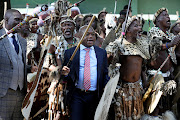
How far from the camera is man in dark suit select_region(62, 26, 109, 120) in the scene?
4535 millimetres

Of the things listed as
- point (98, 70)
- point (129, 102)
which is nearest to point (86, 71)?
point (98, 70)

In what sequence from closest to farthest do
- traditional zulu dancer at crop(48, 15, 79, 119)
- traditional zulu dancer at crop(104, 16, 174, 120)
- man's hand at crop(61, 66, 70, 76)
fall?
man's hand at crop(61, 66, 70, 76)
traditional zulu dancer at crop(48, 15, 79, 119)
traditional zulu dancer at crop(104, 16, 174, 120)

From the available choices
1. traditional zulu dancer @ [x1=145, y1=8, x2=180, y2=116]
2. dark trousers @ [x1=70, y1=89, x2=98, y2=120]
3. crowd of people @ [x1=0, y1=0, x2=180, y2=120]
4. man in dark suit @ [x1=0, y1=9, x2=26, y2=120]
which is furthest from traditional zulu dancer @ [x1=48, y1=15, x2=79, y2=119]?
traditional zulu dancer @ [x1=145, y1=8, x2=180, y2=116]

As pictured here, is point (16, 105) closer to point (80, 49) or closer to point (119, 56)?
point (80, 49)

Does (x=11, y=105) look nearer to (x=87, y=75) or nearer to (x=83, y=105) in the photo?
(x=83, y=105)

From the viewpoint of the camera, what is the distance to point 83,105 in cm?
460

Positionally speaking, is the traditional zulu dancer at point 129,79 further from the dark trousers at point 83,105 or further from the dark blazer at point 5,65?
the dark blazer at point 5,65

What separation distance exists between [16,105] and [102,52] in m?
1.60

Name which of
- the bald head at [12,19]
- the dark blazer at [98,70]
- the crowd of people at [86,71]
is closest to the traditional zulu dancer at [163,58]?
the crowd of people at [86,71]

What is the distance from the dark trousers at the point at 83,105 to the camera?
454 cm

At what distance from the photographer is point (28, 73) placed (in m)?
4.88

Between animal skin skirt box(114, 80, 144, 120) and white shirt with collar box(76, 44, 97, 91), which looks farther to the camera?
animal skin skirt box(114, 80, 144, 120)

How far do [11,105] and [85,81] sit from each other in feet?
3.92

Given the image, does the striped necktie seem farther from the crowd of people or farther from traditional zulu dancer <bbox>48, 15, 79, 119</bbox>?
traditional zulu dancer <bbox>48, 15, 79, 119</bbox>
